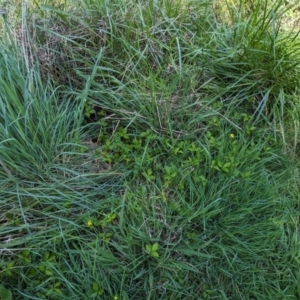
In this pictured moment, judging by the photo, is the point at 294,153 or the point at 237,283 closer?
the point at 237,283

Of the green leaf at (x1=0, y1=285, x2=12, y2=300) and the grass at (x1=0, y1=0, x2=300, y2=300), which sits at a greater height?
the grass at (x1=0, y1=0, x2=300, y2=300)

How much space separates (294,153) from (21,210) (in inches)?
54.7

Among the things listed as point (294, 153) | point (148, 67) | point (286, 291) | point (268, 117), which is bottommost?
point (286, 291)

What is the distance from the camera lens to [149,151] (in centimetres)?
222

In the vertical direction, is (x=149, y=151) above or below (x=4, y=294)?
above

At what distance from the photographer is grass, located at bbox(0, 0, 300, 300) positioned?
199 centimetres

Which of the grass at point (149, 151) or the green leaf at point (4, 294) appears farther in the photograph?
the grass at point (149, 151)

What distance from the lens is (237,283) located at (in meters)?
2.03

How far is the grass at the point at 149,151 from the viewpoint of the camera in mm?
1988

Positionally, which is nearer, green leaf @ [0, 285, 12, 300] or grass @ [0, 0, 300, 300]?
green leaf @ [0, 285, 12, 300]

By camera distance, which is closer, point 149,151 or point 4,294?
point 4,294

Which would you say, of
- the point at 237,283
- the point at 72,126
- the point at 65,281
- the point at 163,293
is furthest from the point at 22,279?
the point at 237,283

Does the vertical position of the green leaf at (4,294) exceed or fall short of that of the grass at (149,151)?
it falls short

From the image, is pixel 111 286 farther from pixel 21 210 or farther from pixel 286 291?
pixel 286 291
